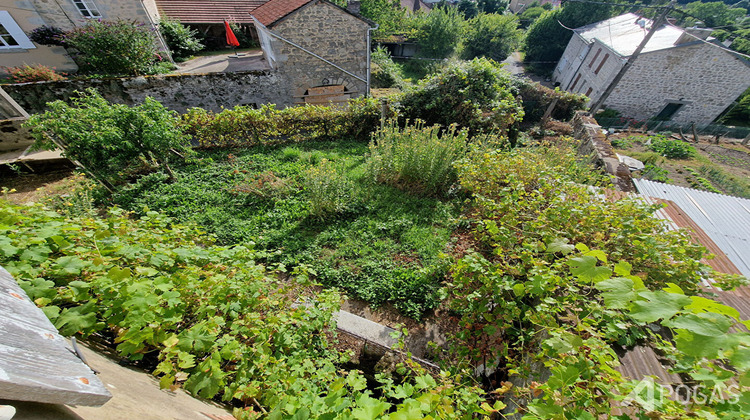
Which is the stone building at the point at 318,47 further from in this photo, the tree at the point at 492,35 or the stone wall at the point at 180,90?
the tree at the point at 492,35

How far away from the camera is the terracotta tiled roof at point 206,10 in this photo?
51.9 ft

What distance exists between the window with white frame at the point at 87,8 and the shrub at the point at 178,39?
2.49m

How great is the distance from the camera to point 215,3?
1689 cm

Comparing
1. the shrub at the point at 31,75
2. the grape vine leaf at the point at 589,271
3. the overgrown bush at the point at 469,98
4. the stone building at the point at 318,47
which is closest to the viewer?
the grape vine leaf at the point at 589,271

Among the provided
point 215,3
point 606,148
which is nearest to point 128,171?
point 606,148

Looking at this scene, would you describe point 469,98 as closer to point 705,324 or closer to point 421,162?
point 421,162

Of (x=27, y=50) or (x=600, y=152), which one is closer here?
(x=600, y=152)

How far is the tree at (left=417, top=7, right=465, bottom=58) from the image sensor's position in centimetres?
1961

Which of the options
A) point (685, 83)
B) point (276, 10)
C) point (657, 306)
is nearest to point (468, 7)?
point (685, 83)

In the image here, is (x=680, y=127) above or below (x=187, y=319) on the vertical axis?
below

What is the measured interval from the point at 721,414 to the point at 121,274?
2812 mm

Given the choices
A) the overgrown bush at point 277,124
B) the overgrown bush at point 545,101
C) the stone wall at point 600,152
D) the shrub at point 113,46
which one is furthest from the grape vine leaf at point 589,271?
the shrub at point 113,46

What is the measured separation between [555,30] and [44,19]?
124 feet

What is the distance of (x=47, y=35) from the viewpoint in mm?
11242
